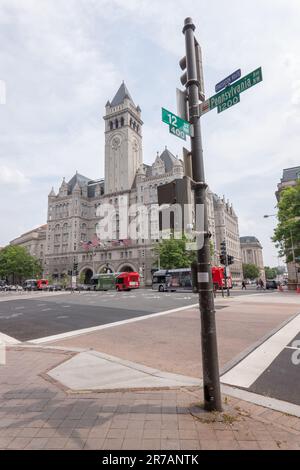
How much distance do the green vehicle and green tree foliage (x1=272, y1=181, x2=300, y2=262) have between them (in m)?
29.2

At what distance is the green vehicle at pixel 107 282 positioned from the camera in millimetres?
52656

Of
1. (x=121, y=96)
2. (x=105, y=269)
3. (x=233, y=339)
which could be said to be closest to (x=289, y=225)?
(x=233, y=339)

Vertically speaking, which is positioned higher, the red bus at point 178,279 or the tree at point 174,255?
the tree at point 174,255

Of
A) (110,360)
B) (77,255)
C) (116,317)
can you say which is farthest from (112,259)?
(110,360)

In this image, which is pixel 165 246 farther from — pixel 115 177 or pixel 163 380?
pixel 163 380

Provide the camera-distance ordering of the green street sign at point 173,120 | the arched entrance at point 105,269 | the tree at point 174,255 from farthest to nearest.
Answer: the arched entrance at point 105,269
the tree at point 174,255
the green street sign at point 173,120

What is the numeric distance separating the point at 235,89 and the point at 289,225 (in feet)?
108

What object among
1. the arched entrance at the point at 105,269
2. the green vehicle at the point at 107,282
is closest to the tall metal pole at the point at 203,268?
the green vehicle at the point at 107,282

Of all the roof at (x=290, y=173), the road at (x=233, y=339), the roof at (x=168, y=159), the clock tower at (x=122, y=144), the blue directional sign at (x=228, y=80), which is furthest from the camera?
the clock tower at (x=122, y=144)

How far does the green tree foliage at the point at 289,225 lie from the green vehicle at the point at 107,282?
2921cm

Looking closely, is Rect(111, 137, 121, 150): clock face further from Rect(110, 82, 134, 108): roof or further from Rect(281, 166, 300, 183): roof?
Rect(281, 166, 300, 183): roof

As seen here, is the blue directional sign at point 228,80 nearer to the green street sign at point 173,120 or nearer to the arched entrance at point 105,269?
the green street sign at point 173,120

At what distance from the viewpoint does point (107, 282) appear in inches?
2103
